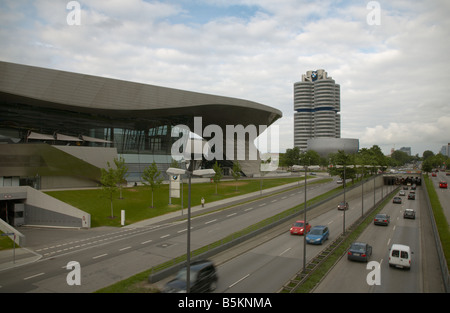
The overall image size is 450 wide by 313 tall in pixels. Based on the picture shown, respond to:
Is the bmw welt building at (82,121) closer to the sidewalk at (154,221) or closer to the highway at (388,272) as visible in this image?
the sidewalk at (154,221)

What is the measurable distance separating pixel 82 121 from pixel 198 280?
2217 inches

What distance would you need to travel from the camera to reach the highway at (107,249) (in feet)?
57.5

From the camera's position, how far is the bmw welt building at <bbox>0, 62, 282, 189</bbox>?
46.9 m

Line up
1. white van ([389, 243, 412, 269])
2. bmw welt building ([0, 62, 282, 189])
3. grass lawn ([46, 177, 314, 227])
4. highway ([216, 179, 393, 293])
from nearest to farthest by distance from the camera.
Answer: highway ([216, 179, 393, 293])
white van ([389, 243, 412, 269])
grass lawn ([46, 177, 314, 227])
bmw welt building ([0, 62, 282, 189])

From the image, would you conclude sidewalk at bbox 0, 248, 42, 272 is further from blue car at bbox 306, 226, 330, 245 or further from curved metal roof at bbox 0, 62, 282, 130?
curved metal roof at bbox 0, 62, 282, 130

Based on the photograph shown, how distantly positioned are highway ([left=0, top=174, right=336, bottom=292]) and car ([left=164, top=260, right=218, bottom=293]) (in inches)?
189

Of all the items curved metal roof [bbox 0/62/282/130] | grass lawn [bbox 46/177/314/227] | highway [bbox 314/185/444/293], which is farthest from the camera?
curved metal roof [bbox 0/62/282/130]

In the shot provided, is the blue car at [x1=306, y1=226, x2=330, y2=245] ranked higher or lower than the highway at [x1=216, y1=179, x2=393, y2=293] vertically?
higher

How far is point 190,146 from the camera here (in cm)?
1332

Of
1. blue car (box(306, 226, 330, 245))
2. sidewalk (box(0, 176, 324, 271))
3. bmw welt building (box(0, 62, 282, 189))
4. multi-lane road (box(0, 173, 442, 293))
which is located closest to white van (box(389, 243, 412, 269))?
multi-lane road (box(0, 173, 442, 293))

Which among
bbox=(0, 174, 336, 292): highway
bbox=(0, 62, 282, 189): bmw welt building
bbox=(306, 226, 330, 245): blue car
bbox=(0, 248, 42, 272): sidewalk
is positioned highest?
bbox=(0, 62, 282, 189): bmw welt building

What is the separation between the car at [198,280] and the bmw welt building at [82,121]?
136 ft
